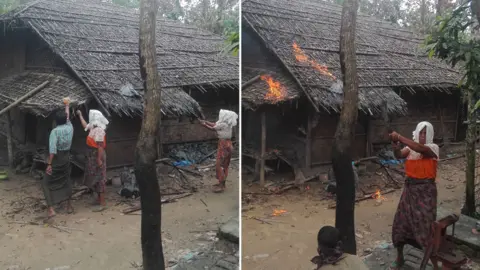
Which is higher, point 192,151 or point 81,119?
point 81,119

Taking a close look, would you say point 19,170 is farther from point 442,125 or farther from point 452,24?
point 452,24

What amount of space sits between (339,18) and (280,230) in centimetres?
109

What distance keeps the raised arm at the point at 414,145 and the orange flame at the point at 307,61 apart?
0.43m

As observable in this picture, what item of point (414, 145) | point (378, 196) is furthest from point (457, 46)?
point (378, 196)

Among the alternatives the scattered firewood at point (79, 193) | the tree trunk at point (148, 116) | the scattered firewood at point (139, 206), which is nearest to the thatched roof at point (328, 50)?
the tree trunk at point (148, 116)

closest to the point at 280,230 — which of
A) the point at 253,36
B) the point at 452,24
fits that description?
the point at 253,36

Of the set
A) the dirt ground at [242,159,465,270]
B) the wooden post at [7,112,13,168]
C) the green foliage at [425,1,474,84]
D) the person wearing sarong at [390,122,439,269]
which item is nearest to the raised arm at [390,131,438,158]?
the person wearing sarong at [390,122,439,269]

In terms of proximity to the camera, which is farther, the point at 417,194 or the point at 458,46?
the point at 458,46

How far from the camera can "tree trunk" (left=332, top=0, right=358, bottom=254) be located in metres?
1.98

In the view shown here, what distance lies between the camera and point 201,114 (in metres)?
2.35

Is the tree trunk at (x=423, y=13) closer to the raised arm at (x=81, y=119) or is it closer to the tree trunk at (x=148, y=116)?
the tree trunk at (x=148, y=116)

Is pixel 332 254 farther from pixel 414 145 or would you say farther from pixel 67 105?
pixel 67 105

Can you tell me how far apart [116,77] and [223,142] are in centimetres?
72

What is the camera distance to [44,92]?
243 centimetres
